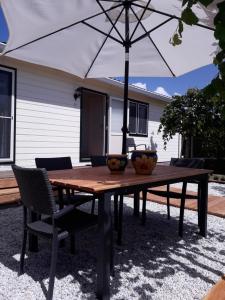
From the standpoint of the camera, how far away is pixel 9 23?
3.57 metres

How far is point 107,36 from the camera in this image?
13.0 ft

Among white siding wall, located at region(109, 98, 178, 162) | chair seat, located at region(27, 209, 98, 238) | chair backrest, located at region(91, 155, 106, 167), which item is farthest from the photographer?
white siding wall, located at region(109, 98, 178, 162)

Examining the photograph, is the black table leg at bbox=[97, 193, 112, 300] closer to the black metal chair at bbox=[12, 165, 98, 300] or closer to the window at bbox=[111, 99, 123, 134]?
the black metal chair at bbox=[12, 165, 98, 300]

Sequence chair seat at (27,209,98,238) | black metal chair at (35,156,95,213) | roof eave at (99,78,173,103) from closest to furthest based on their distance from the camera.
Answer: chair seat at (27,209,98,238) → black metal chair at (35,156,95,213) → roof eave at (99,78,173,103)

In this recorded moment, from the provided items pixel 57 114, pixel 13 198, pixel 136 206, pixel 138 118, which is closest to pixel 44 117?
pixel 57 114

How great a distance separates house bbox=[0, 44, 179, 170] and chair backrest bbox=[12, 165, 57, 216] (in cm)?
392

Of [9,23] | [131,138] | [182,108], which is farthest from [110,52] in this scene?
[182,108]

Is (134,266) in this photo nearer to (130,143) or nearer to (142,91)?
(130,143)

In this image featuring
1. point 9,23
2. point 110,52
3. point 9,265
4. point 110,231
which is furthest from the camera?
point 110,52

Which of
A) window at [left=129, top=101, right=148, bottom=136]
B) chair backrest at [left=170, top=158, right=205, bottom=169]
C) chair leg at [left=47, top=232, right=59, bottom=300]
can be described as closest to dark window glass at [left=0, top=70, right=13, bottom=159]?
chair backrest at [left=170, top=158, right=205, bottom=169]

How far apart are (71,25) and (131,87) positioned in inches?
221

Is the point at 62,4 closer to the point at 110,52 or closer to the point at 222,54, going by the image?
the point at 110,52

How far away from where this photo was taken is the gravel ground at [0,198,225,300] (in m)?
2.26

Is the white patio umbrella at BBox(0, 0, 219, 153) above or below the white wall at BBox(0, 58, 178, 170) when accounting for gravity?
above
